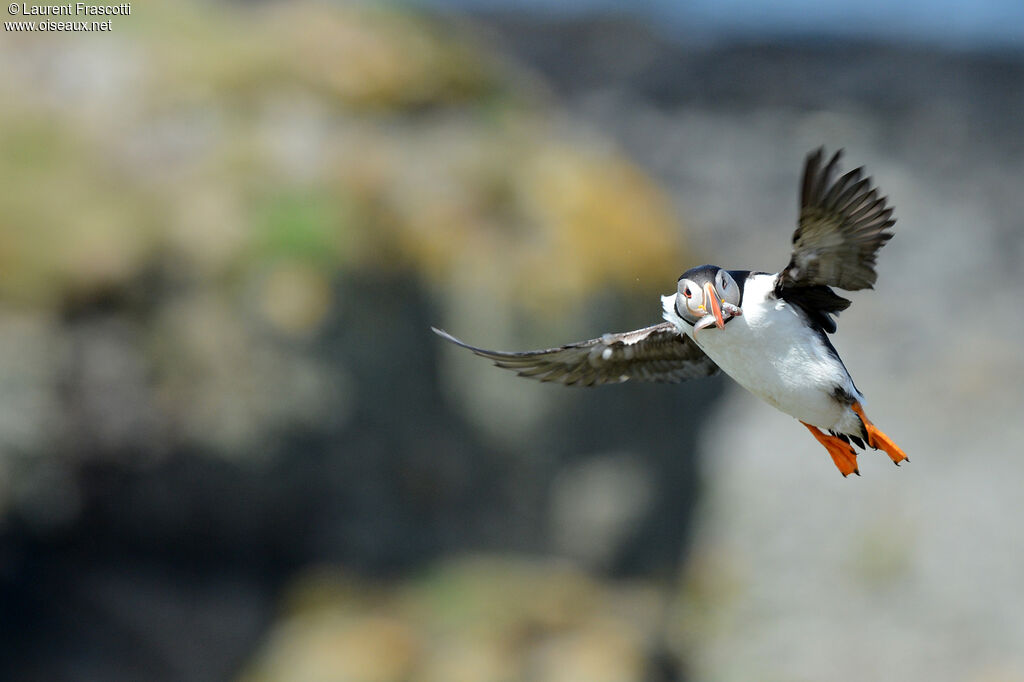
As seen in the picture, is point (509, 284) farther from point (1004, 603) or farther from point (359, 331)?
point (1004, 603)

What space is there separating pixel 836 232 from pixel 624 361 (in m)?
0.93

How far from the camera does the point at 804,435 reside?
12758mm

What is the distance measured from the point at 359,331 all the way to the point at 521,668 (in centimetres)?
236

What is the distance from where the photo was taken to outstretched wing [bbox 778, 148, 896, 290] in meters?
2.44

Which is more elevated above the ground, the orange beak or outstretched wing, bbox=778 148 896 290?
outstretched wing, bbox=778 148 896 290

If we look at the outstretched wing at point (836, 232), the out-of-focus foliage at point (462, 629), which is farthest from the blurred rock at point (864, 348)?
the outstretched wing at point (836, 232)

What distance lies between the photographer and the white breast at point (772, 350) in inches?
105

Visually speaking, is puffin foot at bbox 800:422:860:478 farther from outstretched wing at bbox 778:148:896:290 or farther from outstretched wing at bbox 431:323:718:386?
outstretched wing at bbox 778:148:896:290

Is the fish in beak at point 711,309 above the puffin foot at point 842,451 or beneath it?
above

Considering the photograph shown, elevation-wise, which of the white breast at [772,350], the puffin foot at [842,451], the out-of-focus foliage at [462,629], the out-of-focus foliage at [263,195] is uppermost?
the out-of-focus foliage at [263,195]

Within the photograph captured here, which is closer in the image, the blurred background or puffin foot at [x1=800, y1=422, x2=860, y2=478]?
puffin foot at [x1=800, y1=422, x2=860, y2=478]

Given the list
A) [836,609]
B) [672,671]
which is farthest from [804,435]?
[672,671]

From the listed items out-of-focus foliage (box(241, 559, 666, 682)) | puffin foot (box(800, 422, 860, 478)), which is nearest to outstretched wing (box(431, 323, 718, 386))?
puffin foot (box(800, 422, 860, 478))

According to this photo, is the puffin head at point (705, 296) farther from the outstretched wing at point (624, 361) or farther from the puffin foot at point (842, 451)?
the puffin foot at point (842, 451)
